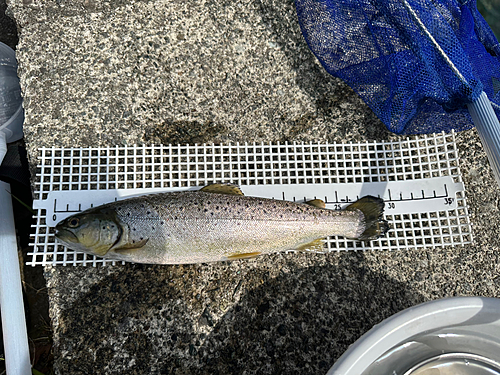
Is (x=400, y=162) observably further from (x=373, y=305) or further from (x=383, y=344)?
(x=383, y=344)

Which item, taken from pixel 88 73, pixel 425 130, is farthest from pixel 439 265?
pixel 88 73

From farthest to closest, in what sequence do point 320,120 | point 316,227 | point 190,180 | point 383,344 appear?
1. point 320,120
2. point 190,180
3. point 316,227
4. point 383,344

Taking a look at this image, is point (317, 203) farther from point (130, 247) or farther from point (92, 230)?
point (92, 230)

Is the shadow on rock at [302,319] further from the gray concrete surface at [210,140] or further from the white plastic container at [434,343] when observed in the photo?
the white plastic container at [434,343]

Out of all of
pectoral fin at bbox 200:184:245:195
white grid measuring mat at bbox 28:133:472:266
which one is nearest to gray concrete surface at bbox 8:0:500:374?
white grid measuring mat at bbox 28:133:472:266

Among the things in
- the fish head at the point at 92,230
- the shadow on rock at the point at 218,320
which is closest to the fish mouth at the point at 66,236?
the fish head at the point at 92,230

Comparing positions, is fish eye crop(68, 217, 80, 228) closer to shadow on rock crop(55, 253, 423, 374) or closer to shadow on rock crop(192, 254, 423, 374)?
shadow on rock crop(55, 253, 423, 374)

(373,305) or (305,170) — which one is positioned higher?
(305,170)
